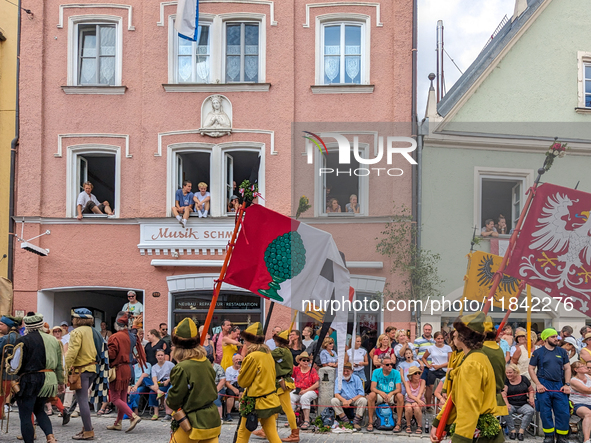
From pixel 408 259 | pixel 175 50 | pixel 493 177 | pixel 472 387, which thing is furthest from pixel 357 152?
pixel 472 387

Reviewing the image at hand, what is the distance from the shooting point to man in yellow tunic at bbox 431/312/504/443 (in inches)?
255

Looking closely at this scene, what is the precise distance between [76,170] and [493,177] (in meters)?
10.6

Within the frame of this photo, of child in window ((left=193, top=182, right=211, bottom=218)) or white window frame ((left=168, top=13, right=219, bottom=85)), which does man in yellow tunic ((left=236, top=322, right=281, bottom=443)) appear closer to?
child in window ((left=193, top=182, right=211, bottom=218))

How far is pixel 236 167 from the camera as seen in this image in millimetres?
18953

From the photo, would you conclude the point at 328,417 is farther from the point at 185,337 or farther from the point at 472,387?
the point at 472,387

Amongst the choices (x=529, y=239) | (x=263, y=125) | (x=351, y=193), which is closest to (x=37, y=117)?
(x=263, y=125)

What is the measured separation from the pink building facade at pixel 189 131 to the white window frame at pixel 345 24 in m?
0.04

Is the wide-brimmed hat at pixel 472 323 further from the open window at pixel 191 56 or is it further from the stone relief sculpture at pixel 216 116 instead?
the open window at pixel 191 56

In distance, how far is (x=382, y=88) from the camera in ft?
60.4

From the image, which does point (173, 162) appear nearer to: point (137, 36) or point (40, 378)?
point (137, 36)

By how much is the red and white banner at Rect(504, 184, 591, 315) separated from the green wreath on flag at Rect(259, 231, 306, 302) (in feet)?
10.8

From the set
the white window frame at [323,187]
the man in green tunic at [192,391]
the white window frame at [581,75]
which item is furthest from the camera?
the white window frame at [581,75]

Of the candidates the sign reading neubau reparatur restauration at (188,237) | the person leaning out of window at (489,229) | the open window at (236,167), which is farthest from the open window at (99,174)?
the person leaning out of window at (489,229)

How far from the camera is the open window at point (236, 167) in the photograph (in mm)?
18688
